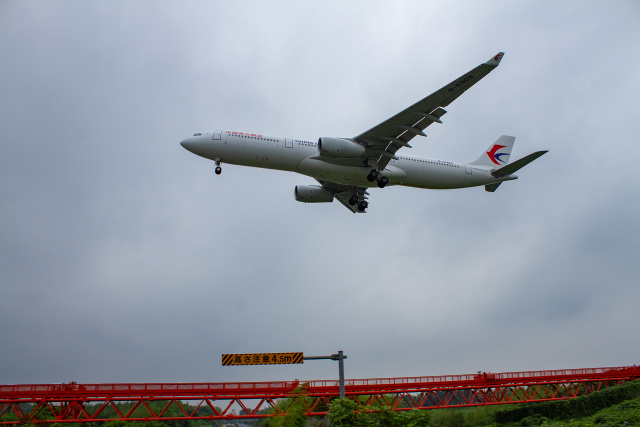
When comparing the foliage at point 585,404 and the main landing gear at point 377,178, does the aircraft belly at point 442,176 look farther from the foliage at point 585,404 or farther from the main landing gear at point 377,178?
the foliage at point 585,404

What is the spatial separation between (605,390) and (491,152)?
85.7ft

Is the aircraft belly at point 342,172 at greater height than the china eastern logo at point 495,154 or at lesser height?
lesser

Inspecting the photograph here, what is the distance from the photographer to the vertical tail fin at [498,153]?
5003 cm

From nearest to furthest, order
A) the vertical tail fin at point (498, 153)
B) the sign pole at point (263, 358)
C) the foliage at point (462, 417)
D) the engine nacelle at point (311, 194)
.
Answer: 1. the sign pole at point (263, 358)
2. the engine nacelle at point (311, 194)
3. the vertical tail fin at point (498, 153)
4. the foliage at point (462, 417)

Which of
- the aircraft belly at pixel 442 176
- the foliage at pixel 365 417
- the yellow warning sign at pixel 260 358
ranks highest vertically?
the aircraft belly at pixel 442 176

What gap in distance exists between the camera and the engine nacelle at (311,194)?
48562 millimetres

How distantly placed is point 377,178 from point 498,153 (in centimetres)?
1716

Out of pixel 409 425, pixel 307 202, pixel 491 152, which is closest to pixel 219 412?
pixel 307 202

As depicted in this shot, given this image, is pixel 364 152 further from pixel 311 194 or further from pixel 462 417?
pixel 462 417

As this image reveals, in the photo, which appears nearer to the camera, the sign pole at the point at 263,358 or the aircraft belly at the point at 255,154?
the sign pole at the point at 263,358

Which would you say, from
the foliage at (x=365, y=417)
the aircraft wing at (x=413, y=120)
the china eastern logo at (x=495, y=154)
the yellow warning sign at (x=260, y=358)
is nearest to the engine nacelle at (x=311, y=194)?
the aircraft wing at (x=413, y=120)

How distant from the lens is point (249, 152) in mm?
38188

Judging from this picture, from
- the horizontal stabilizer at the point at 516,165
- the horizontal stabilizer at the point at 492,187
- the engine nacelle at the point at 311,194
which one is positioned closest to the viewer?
the horizontal stabilizer at the point at 516,165

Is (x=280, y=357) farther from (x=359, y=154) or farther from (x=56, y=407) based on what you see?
(x=56, y=407)
